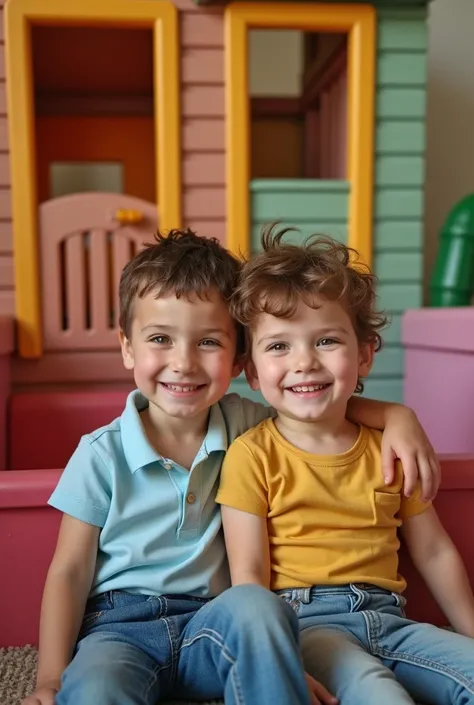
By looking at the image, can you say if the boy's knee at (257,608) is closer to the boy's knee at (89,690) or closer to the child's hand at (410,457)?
the boy's knee at (89,690)

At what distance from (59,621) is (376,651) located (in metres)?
0.37

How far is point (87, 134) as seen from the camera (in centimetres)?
193

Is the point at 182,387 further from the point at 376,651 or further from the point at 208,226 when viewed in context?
the point at 208,226

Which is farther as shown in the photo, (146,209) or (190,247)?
(146,209)

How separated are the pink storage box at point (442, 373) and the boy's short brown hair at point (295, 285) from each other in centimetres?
45

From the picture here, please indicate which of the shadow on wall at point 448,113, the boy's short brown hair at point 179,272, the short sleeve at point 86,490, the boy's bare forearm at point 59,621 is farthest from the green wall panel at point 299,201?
the boy's bare forearm at point 59,621

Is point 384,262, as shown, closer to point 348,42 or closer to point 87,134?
point 348,42

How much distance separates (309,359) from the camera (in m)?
0.81

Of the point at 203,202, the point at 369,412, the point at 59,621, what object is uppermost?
the point at 203,202

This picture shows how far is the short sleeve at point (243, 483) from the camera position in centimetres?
82

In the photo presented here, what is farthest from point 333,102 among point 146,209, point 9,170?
point 9,170

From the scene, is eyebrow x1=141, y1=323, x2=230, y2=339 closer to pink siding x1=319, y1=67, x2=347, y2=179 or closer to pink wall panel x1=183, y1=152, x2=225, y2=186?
pink wall panel x1=183, y1=152, x2=225, y2=186

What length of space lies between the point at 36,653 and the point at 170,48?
1.22 metres

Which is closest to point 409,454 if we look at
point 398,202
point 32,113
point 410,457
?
point 410,457
